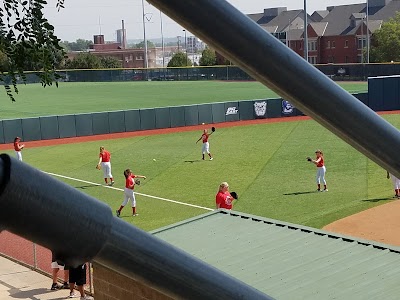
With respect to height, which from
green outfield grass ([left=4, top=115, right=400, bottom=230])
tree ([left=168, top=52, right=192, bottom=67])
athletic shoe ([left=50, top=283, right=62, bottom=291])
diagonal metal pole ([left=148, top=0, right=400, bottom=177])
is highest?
diagonal metal pole ([left=148, top=0, right=400, bottom=177])

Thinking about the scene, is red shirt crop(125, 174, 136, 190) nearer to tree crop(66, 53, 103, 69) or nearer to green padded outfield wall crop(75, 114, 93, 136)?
green padded outfield wall crop(75, 114, 93, 136)

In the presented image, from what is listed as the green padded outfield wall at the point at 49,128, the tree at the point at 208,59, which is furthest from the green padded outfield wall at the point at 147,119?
the tree at the point at 208,59

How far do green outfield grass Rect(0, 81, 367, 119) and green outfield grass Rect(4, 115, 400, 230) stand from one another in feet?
43.3

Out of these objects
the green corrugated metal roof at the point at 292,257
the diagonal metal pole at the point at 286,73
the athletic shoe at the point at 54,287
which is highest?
the diagonal metal pole at the point at 286,73

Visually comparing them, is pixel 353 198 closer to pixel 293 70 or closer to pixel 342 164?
pixel 342 164

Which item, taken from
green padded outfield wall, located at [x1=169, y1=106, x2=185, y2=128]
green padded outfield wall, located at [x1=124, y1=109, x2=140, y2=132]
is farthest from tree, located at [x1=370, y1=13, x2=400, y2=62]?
green padded outfield wall, located at [x1=124, y1=109, x2=140, y2=132]

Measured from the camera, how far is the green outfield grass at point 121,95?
52156 mm

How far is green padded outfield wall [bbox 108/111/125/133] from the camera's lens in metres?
38.3

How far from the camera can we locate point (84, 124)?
3772 cm

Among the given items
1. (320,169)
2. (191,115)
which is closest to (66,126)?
(191,115)

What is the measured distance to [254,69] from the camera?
1.39 metres

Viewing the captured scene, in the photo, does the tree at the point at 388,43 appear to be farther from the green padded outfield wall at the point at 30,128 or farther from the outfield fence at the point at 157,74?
the green padded outfield wall at the point at 30,128

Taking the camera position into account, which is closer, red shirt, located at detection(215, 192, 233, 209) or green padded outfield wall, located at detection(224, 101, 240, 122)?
red shirt, located at detection(215, 192, 233, 209)

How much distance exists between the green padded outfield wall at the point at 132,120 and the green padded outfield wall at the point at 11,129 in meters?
5.99
